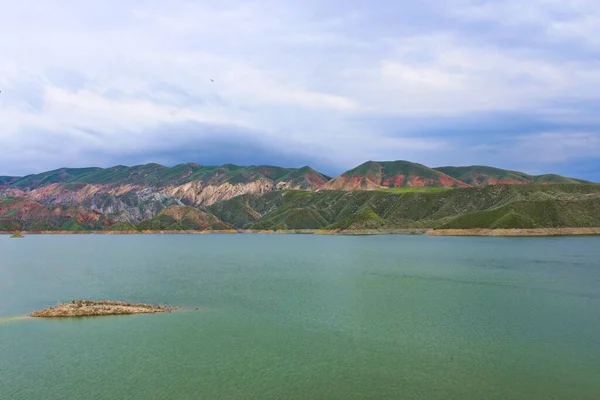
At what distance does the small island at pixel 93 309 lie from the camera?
44.1 metres

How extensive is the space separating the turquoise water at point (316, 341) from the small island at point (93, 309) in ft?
5.92

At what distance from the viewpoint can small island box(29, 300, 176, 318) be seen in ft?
145

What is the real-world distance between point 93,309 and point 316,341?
23776 mm

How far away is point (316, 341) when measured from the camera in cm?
3456

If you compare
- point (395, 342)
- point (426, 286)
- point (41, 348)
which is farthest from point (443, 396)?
point (426, 286)

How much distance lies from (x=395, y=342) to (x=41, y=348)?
26.1 meters

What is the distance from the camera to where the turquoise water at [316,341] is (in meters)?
25.8

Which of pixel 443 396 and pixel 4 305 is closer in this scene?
pixel 443 396

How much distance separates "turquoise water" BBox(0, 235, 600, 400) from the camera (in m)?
25.8

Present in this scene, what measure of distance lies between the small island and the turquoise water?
5.92 feet

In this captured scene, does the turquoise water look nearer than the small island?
Yes

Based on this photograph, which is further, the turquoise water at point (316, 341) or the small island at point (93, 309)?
the small island at point (93, 309)

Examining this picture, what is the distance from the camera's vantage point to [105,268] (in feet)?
297

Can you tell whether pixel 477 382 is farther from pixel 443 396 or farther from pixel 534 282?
pixel 534 282
